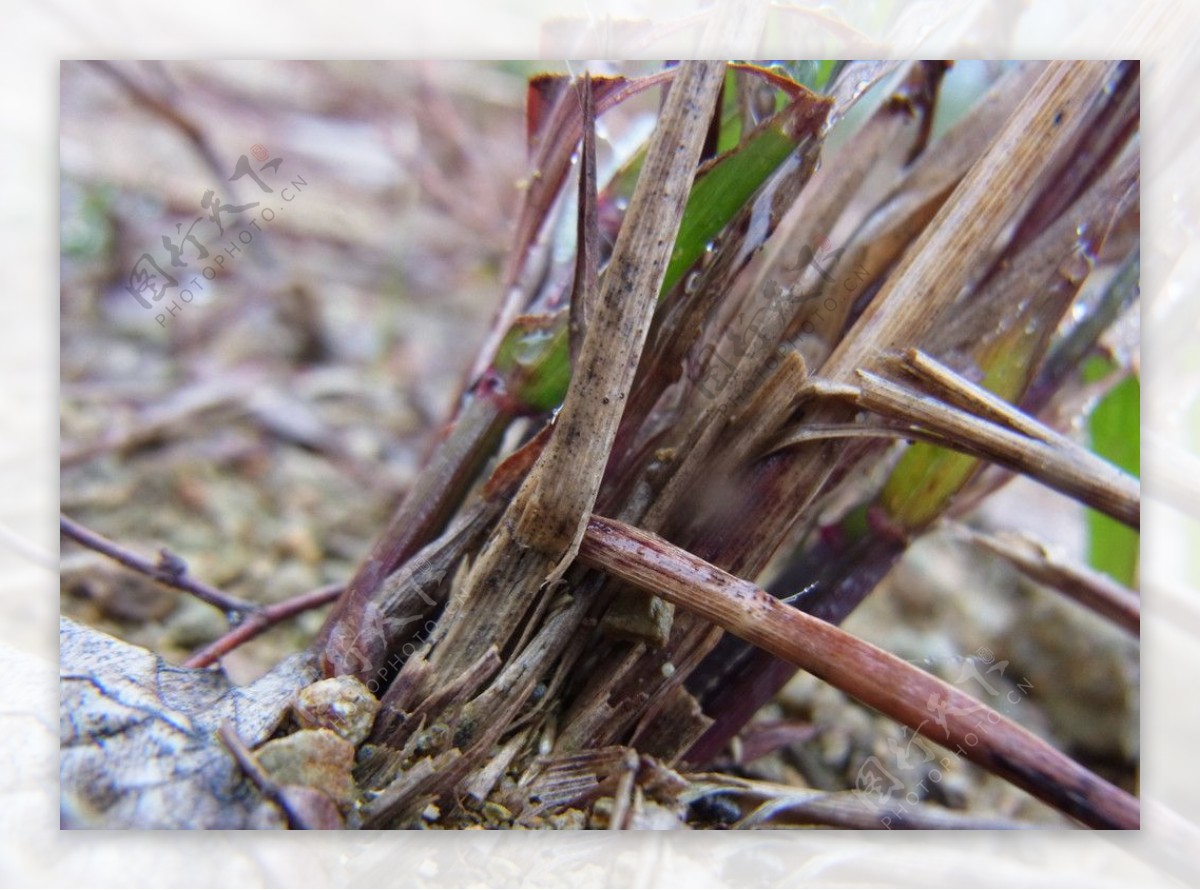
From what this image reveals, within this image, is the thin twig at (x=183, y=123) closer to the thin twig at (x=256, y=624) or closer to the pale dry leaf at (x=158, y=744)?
the thin twig at (x=256, y=624)

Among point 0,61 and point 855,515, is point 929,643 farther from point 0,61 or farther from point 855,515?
point 0,61

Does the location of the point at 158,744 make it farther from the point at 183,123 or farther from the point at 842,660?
the point at 183,123

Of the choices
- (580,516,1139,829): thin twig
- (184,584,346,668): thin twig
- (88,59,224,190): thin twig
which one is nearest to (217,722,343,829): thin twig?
(184,584,346,668): thin twig

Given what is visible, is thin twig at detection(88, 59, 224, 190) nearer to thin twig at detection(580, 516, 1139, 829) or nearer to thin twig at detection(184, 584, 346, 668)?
thin twig at detection(184, 584, 346, 668)

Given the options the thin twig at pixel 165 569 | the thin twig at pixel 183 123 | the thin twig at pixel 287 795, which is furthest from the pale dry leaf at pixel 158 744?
the thin twig at pixel 183 123

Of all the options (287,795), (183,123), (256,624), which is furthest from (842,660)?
(183,123)

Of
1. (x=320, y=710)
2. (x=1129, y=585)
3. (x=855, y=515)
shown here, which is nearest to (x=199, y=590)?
(x=320, y=710)
